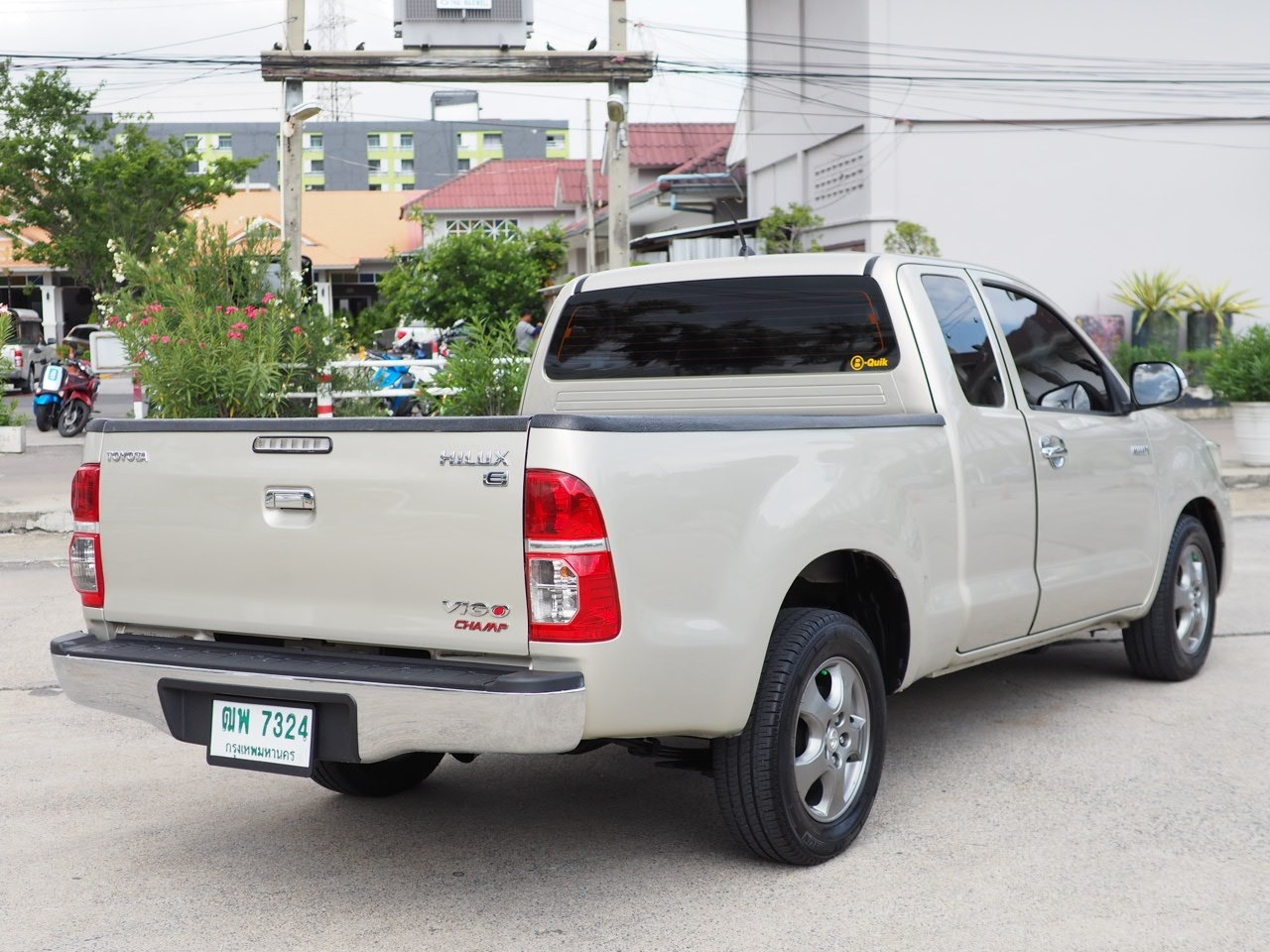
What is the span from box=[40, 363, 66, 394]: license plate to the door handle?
18.2 metres

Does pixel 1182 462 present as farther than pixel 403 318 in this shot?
No

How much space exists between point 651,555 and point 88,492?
1738 mm

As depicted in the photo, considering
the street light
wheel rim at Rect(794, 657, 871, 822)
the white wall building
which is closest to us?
wheel rim at Rect(794, 657, 871, 822)

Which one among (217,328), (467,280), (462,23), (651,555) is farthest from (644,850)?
(467,280)

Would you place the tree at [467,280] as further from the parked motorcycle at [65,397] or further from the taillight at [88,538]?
the taillight at [88,538]

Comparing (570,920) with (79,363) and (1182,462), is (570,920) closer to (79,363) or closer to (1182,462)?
(1182,462)

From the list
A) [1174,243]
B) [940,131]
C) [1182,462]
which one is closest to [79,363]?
[940,131]

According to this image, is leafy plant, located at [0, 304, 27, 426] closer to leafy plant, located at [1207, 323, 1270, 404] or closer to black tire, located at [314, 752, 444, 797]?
leafy plant, located at [1207, 323, 1270, 404]

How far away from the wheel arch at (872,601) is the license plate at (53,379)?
726 inches

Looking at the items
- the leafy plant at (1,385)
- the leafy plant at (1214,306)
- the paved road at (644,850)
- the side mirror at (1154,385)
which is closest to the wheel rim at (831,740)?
the paved road at (644,850)

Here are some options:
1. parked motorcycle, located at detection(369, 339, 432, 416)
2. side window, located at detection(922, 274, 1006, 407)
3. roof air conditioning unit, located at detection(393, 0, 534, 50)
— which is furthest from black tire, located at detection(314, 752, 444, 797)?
roof air conditioning unit, located at detection(393, 0, 534, 50)

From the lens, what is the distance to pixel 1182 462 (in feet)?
21.0

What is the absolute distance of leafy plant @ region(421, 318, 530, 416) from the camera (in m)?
13.2

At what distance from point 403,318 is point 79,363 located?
595 inches
